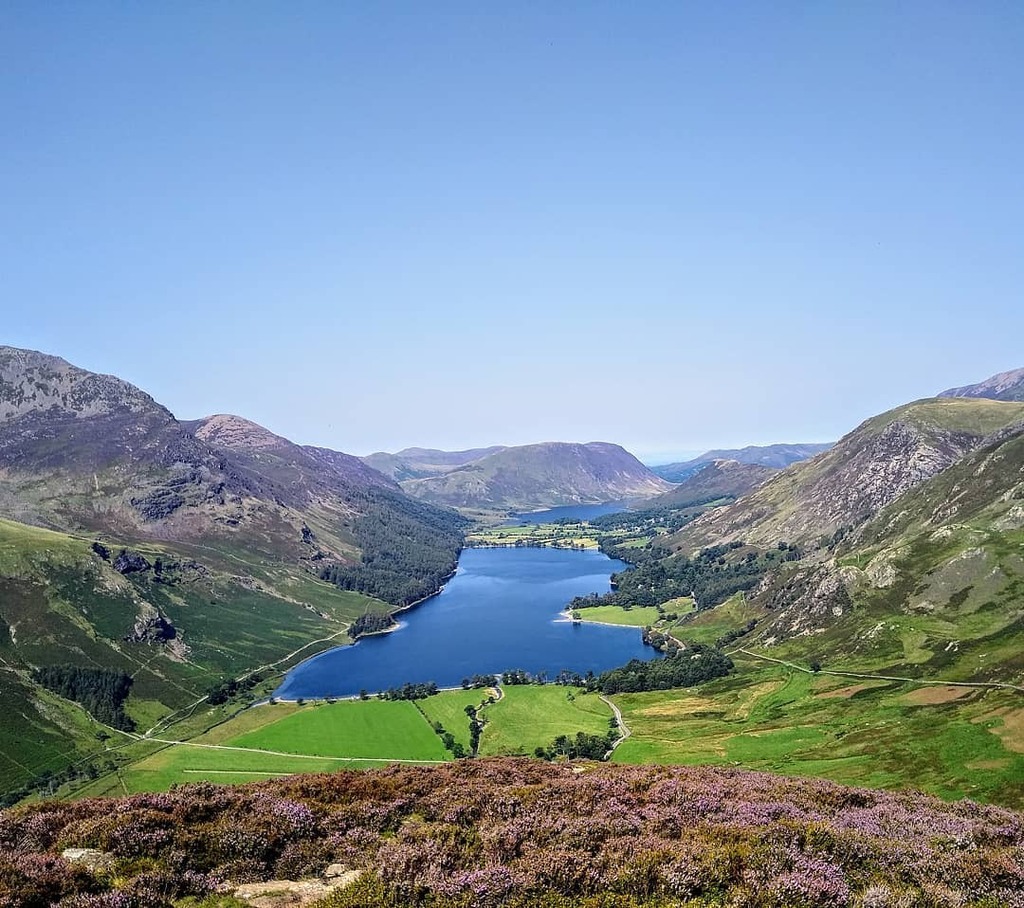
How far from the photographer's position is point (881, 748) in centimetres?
11362

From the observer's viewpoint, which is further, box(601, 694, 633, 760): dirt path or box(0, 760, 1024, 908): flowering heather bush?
box(601, 694, 633, 760): dirt path

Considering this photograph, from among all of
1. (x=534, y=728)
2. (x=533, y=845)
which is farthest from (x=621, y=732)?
(x=533, y=845)

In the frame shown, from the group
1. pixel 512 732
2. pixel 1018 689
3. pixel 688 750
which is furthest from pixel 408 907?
pixel 512 732

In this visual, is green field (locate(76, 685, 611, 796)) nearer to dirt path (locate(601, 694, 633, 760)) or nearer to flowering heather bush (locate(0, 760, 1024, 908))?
dirt path (locate(601, 694, 633, 760))

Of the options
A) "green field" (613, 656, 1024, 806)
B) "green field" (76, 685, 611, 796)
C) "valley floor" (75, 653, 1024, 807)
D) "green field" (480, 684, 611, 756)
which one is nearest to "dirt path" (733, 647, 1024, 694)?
"valley floor" (75, 653, 1024, 807)

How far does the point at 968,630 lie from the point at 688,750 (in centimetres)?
9450

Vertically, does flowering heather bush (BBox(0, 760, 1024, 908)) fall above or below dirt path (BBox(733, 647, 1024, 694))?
above

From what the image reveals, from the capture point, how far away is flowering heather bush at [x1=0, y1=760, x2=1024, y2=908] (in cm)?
1759

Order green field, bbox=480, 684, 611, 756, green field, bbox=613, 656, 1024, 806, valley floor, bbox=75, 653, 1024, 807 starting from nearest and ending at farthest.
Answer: green field, bbox=613, 656, 1024, 806 < valley floor, bbox=75, 653, 1024, 807 < green field, bbox=480, 684, 611, 756

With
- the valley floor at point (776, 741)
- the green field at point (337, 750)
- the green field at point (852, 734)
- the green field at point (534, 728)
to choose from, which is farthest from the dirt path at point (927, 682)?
the green field at point (337, 750)

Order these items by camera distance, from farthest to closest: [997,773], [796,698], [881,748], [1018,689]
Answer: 1. [796,698]
2. [1018,689]
3. [881,748]
4. [997,773]

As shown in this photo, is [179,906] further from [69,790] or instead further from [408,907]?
[69,790]

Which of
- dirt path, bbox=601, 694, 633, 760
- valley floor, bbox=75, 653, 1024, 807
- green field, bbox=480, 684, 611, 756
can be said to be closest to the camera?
valley floor, bbox=75, 653, 1024, 807

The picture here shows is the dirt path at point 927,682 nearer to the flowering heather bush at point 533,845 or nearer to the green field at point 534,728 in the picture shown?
the green field at point 534,728
